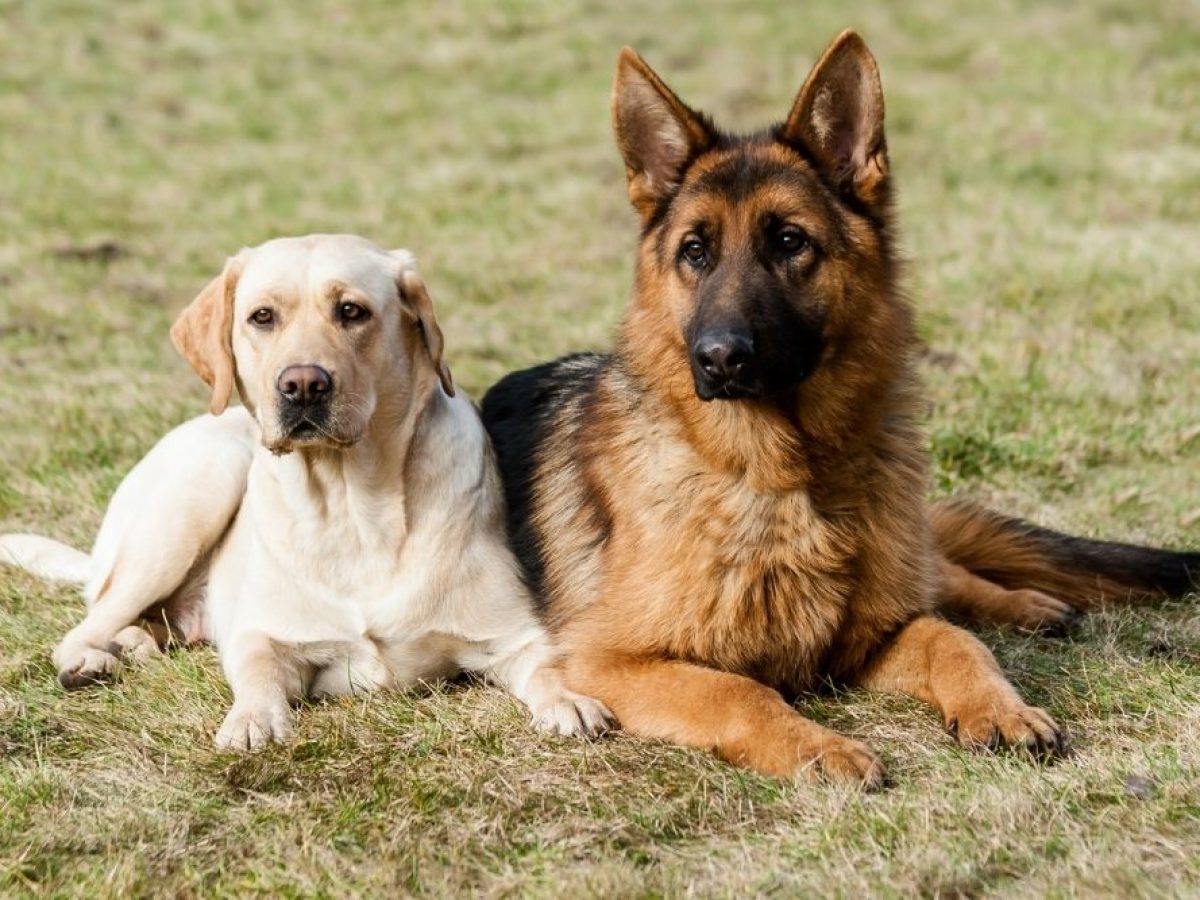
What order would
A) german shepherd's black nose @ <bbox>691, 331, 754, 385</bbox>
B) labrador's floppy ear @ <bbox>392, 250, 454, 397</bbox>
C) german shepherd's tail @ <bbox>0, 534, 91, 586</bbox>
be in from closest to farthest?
1. german shepherd's black nose @ <bbox>691, 331, 754, 385</bbox>
2. labrador's floppy ear @ <bbox>392, 250, 454, 397</bbox>
3. german shepherd's tail @ <bbox>0, 534, 91, 586</bbox>

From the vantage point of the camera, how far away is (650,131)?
15.7 feet

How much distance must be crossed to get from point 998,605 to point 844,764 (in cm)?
167

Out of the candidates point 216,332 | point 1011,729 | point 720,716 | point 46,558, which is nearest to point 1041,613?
point 1011,729

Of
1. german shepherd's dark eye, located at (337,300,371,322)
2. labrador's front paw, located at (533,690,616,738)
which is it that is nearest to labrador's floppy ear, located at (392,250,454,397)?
german shepherd's dark eye, located at (337,300,371,322)

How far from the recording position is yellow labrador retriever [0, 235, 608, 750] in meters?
4.57

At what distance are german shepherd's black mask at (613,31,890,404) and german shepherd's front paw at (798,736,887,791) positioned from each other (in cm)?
103

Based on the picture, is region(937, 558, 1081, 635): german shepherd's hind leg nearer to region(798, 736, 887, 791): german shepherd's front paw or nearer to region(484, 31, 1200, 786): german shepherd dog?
region(484, 31, 1200, 786): german shepherd dog

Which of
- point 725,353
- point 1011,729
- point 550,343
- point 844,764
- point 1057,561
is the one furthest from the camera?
point 550,343

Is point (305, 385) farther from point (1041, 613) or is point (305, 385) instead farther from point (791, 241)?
point (1041, 613)

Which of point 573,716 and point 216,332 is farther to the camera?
point 216,332

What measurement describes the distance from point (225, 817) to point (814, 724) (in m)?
1.58

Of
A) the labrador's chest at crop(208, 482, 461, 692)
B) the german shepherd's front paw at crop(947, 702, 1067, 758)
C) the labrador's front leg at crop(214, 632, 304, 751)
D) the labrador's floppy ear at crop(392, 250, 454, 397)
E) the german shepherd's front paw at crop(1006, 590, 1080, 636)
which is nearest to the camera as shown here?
the german shepherd's front paw at crop(947, 702, 1067, 758)

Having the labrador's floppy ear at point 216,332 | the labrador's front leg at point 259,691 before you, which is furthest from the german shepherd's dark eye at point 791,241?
→ the labrador's front leg at point 259,691

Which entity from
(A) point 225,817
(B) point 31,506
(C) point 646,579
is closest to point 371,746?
(A) point 225,817
